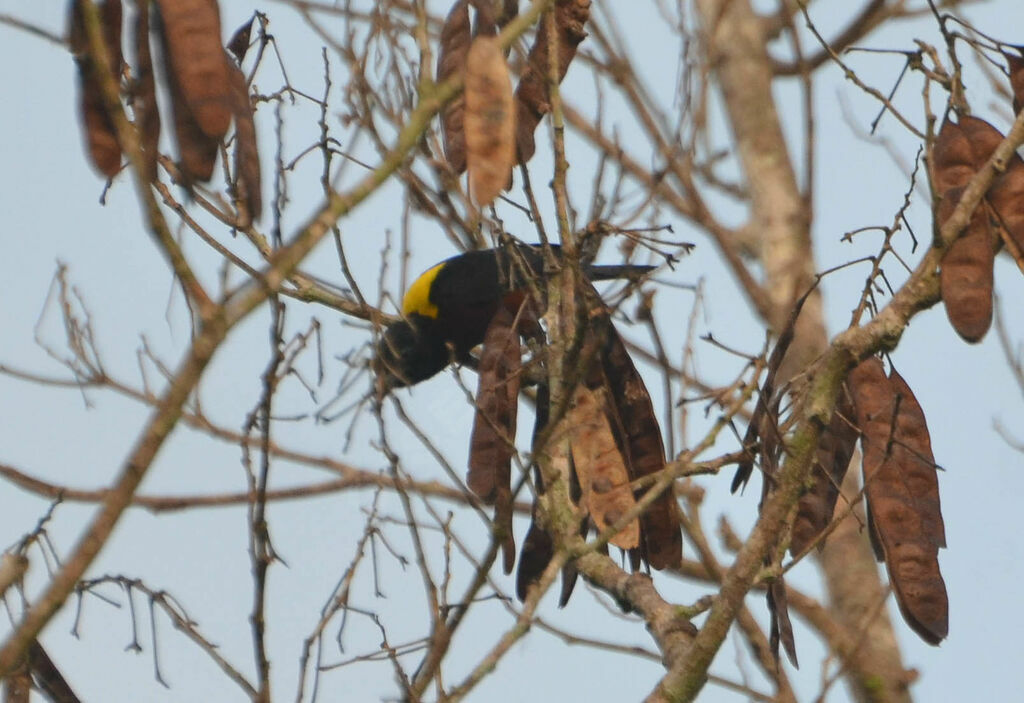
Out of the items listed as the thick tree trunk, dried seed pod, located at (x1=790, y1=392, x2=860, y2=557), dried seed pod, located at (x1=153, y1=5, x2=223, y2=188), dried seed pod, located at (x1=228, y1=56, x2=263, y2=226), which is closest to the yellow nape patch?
the thick tree trunk

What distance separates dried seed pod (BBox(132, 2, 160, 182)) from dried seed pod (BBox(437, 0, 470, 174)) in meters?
0.97

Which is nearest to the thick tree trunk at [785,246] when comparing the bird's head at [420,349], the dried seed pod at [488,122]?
the bird's head at [420,349]

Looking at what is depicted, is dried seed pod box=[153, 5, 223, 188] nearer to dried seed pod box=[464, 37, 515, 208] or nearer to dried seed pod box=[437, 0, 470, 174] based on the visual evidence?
dried seed pod box=[464, 37, 515, 208]

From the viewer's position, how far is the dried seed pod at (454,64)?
2605 millimetres

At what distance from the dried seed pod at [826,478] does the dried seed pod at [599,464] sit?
0.31m

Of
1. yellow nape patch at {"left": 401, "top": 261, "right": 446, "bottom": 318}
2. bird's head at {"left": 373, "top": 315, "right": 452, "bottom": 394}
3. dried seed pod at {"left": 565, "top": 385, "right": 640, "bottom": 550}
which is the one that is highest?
yellow nape patch at {"left": 401, "top": 261, "right": 446, "bottom": 318}

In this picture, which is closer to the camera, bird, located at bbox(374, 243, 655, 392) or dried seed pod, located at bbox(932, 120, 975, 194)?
dried seed pod, located at bbox(932, 120, 975, 194)

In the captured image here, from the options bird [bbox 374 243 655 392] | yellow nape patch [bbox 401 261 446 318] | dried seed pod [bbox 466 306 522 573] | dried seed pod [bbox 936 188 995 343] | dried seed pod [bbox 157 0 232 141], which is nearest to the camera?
dried seed pod [bbox 157 0 232 141]

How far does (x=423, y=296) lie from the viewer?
456 centimetres

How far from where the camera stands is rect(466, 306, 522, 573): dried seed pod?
100 inches

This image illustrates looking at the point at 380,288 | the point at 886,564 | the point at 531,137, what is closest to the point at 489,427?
the point at 380,288

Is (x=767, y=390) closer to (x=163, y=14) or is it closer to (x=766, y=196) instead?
(x=163, y=14)

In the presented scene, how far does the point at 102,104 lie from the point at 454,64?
39.0 inches

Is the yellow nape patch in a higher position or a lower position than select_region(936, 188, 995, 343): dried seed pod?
higher
